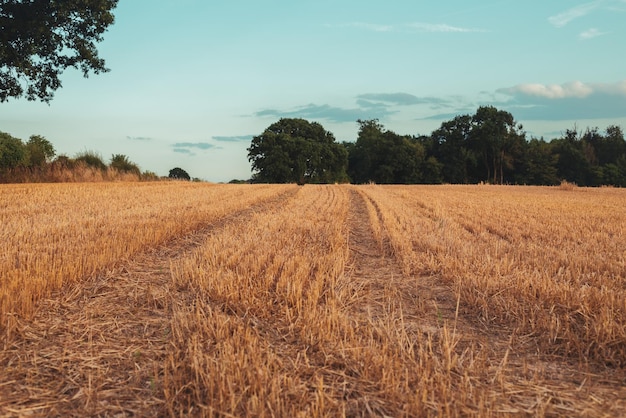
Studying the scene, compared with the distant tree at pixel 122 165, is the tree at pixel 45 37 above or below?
above

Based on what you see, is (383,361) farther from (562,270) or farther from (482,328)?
(562,270)

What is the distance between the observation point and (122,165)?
27938 millimetres

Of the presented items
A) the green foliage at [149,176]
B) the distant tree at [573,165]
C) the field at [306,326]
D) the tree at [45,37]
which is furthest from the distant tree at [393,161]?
the field at [306,326]

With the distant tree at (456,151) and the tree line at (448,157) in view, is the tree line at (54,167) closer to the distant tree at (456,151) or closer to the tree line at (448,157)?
the tree line at (448,157)

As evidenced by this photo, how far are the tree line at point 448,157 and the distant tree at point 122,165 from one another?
119 feet

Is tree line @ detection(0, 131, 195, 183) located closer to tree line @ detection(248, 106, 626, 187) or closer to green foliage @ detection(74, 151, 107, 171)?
green foliage @ detection(74, 151, 107, 171)

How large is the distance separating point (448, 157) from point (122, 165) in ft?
195

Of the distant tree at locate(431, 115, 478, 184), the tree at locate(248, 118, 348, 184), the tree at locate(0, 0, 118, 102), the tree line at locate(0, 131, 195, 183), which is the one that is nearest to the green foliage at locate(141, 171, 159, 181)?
the tree line at locate(0, 131, 195, 183)

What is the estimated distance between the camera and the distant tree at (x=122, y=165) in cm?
2766

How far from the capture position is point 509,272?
5602mm

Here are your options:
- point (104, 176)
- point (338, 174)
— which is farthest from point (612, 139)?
point (104, 176)

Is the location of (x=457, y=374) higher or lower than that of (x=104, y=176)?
lower

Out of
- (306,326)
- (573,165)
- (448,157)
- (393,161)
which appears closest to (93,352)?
(306,326)

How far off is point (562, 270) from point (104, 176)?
77.6 feet
